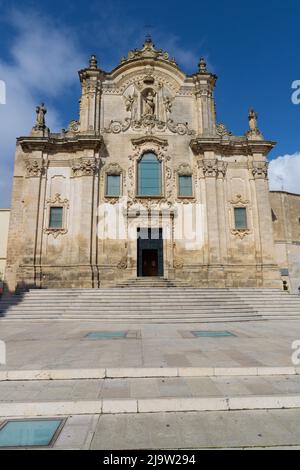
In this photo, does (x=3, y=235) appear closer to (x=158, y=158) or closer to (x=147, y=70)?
Result: (x=158, y=158)

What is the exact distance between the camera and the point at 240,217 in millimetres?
23594

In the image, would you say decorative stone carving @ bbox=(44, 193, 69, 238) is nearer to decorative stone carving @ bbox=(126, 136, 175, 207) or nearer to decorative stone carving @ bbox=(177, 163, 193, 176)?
decorative stone carving @ bbox=(126, 136, 175, 207)

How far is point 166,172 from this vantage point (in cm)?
2392

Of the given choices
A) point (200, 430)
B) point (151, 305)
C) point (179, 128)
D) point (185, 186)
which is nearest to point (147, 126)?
point (179, 128)

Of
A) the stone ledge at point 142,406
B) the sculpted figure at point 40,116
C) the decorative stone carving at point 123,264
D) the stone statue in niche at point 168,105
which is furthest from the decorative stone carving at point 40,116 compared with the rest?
the stone ledge at point 142,406

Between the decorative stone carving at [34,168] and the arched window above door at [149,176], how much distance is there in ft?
24.8

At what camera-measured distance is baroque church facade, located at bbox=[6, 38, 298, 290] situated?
72.3ft

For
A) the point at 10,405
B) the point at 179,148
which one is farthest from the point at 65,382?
the point at 179,148

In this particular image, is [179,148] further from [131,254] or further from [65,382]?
[65,382]

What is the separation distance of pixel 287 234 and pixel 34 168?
23.4 meters

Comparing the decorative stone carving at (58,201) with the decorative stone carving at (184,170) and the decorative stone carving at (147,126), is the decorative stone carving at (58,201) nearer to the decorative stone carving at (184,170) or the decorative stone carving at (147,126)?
the decorative stone carving at (147,126)

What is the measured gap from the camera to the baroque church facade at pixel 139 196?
22047 mm

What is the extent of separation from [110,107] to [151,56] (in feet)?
19.0

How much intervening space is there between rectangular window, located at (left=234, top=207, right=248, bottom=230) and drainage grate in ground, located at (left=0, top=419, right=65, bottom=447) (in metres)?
21.2
